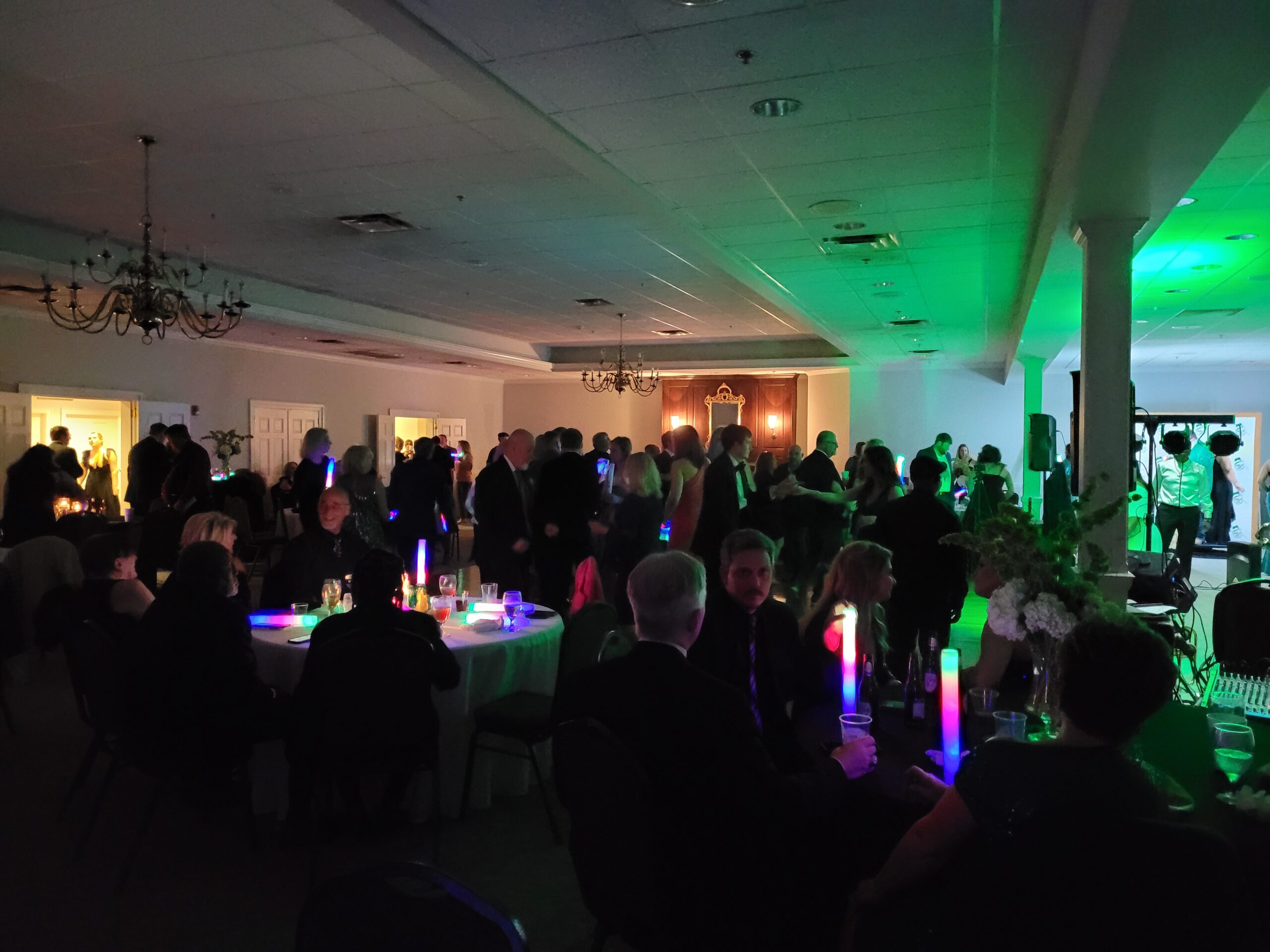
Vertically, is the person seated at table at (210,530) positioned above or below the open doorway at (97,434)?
below

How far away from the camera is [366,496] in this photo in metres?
6.17

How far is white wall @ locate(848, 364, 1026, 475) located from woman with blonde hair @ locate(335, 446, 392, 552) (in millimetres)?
12170

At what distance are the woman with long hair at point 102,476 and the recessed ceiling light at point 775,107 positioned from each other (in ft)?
30.7

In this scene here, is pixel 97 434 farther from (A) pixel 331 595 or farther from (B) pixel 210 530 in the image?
(A) pixel 331 595

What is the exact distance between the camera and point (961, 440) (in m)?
17.1

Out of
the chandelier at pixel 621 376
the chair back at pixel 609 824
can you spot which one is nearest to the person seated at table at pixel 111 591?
the chair back at pixel 609 824

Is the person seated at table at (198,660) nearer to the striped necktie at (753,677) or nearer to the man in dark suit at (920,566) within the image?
the striped necktie at (753,677)

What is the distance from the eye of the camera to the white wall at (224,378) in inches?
416

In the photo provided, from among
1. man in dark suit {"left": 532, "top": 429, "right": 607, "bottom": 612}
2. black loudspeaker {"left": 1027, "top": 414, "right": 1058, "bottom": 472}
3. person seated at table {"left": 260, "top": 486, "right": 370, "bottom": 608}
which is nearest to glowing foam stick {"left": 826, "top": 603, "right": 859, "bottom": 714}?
person seated at table {"left": 260, "top": 486, "right": 370, "bottom": 608}

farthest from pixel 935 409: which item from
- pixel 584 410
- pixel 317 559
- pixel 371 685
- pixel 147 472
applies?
pixel 371 685

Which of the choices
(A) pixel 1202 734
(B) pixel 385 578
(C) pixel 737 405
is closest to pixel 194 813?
(B) pixel 385 578

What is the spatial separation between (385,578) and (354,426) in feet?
44.2

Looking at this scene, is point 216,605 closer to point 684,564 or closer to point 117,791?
point 117,791

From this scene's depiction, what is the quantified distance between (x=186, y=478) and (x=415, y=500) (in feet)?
6.04
